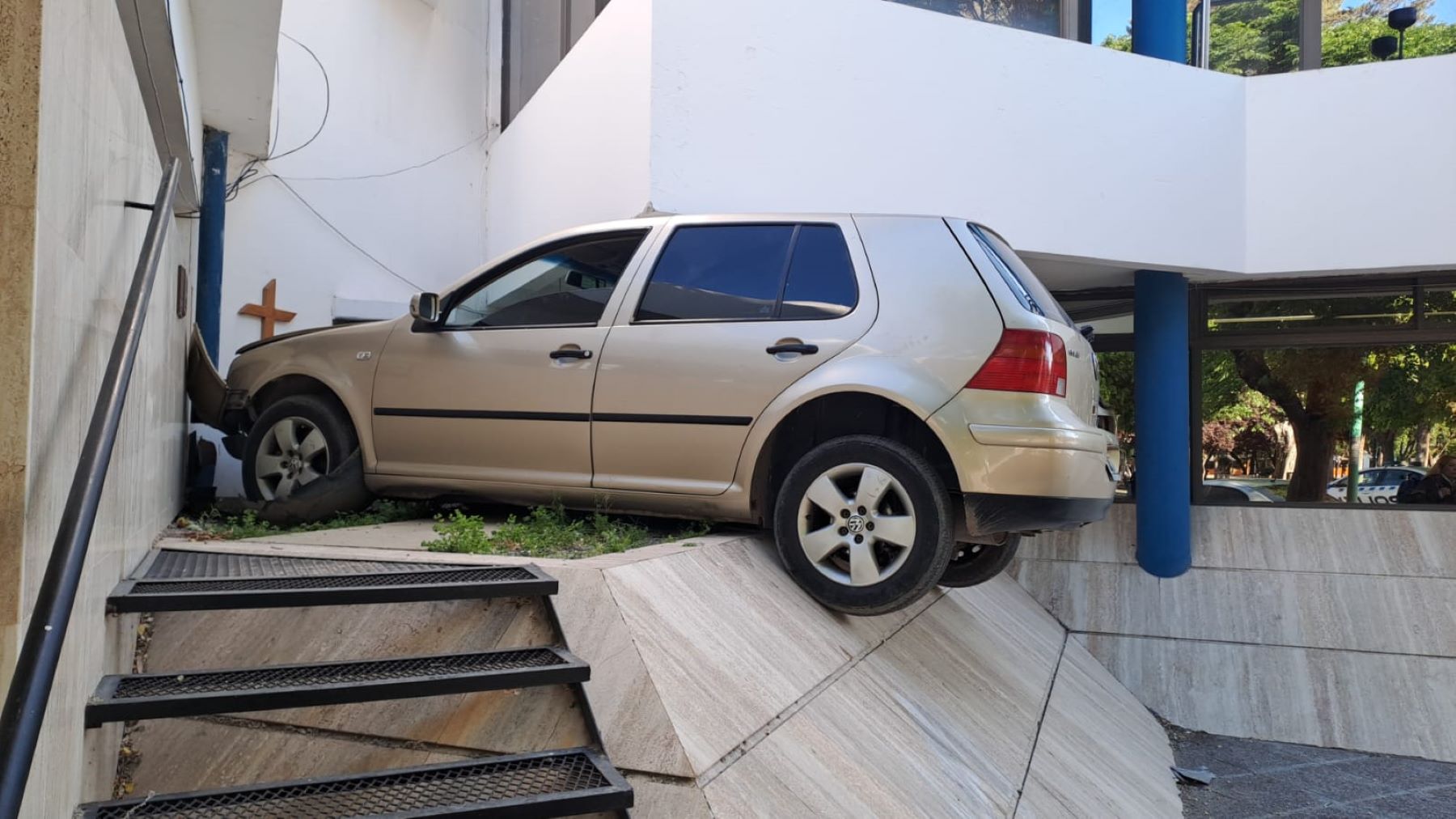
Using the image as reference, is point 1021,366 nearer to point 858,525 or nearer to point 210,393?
point 858,525

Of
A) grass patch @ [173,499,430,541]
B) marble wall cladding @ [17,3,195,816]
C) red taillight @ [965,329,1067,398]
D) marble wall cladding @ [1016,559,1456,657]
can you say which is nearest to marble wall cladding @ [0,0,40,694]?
marble wall cladding @ [17,3,195,816]

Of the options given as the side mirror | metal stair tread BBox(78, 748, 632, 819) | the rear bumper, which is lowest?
metal stair tread BBox(78, 748, 632, 819)

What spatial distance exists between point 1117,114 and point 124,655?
7700mm

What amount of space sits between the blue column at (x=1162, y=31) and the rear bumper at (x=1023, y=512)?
239 inches

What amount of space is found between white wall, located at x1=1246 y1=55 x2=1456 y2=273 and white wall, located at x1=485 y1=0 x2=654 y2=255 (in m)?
5.17

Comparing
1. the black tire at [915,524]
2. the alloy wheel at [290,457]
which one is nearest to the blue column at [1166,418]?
the black tire at [915,524]

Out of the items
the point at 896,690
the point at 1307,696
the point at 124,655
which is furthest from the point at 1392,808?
the point at 124,655

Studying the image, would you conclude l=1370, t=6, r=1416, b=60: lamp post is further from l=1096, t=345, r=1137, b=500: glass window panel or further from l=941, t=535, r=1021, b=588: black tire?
l=941, t=535, r=1021, b=588: black tire

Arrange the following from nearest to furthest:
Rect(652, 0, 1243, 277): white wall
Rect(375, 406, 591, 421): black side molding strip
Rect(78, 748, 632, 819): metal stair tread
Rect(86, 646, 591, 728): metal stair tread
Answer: Rect(78, 748, 632, 819): metal stair tread → Rect(86, 646, 591, 728): metal stair tread → Rect(375, 406, 591, 421): black side molding strip → Rect(652, 0, 1243, 277): white wall

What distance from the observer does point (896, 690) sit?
478cm

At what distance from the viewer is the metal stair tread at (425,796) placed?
9.15 ft

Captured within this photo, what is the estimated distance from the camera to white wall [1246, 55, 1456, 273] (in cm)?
858

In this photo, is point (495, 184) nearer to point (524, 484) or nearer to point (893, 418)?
point (524, 484)

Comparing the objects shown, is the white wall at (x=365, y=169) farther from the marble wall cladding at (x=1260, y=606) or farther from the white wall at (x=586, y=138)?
the marble wall cladding at (x=1260, y=606)
